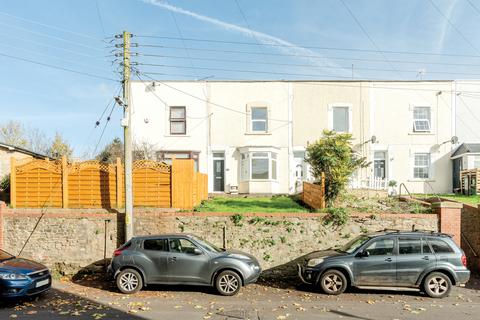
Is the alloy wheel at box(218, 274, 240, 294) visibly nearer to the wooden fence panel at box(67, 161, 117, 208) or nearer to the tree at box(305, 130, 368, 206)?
the tree at box(305, 130, 368, 206)

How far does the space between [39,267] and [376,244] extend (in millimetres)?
8814

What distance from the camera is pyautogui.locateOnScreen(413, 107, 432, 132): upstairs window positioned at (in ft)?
Answer: 79.1

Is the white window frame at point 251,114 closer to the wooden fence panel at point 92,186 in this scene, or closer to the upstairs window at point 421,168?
the upstairs window at point 421,168

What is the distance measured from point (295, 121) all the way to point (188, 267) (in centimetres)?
1525

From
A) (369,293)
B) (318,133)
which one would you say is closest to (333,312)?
(369,293)

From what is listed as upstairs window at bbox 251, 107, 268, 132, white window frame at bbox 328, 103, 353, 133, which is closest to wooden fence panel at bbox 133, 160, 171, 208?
upstairs window at bbox 251, 107, 268, 132

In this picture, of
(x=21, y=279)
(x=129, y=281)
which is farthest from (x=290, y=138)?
(x=21, y=279)

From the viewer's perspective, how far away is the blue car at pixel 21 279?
9.26 m

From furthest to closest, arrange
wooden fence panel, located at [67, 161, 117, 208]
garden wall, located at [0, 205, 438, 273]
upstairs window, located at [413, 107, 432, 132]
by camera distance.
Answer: upstairs window, located at [413, 107, 432, 132] < wooden fence panel, located at [67, 161, 117, 208] < garden wall, located at [0, 205, 438, 273]

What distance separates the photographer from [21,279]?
31.0 ft

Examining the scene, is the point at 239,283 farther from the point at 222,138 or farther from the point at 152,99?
the point at 152,99

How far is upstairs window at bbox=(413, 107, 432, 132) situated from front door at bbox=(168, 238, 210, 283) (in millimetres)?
18255

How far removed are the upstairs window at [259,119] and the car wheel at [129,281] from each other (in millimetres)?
14891

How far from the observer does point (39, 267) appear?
1025cm
